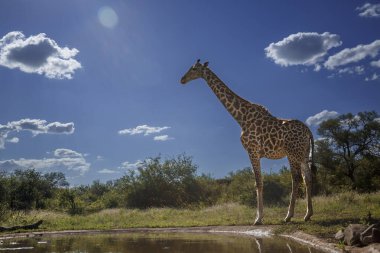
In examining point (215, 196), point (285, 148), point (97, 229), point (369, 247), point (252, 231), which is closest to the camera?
point (369, 247)

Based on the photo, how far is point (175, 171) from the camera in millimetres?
30859

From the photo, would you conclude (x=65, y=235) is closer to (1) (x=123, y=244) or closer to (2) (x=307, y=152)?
(1) (x=123, y=244)

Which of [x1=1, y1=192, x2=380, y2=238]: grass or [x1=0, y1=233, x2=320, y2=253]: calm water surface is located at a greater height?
[x1=1, y1=192, x2=380, y2=238]: grass

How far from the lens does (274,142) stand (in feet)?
44.4

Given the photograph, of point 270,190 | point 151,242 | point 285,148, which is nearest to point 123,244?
point 151,242

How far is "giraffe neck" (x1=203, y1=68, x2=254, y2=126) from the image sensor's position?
14373 millimetres

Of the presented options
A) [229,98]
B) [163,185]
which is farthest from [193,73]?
[163,185]

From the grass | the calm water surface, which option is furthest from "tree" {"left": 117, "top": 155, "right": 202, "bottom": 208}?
the calm water surface

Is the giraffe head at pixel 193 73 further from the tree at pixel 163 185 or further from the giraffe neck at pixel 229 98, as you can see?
the tree at pixel 163 185

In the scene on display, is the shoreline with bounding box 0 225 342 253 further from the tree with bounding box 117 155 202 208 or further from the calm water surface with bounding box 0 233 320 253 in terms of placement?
the tree with bounding box 117 155 202 208

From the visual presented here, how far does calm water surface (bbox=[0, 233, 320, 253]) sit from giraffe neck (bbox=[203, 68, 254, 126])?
4.40 metres

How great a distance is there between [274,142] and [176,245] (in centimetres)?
512

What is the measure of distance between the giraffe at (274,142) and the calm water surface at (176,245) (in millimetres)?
2559

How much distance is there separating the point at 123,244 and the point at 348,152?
27.5 meters
